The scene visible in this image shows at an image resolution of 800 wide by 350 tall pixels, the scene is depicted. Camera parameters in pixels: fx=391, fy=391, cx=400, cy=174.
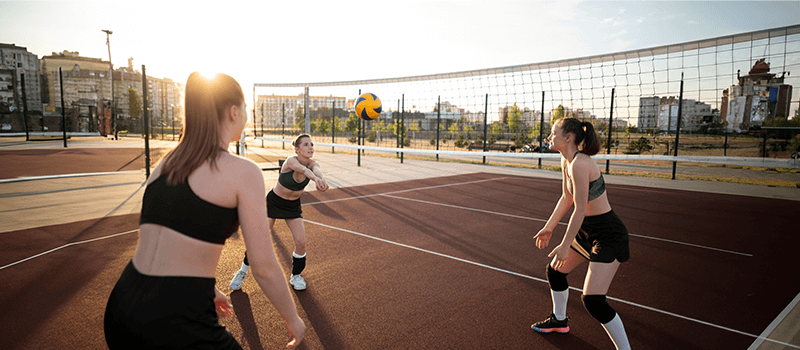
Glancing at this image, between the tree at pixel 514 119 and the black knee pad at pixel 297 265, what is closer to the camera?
the black knee pad at pixel 297 265

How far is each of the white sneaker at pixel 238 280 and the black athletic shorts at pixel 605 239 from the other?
3563mm

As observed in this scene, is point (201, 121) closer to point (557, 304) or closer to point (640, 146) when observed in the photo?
point (557, 304)

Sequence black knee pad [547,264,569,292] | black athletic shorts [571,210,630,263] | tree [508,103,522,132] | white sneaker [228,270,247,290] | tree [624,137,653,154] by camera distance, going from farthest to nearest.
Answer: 1. tree [508,103,522,132]
2. tree [624,137,653,154]
3. white sneaker [228,270,247,290]
4. black knee pad [547,264,569,292]
5. black athletic shorts [571,210,630,263]

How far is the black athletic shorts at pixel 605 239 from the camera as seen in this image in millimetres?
2977

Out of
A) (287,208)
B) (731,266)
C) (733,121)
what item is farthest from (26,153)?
(733,121)

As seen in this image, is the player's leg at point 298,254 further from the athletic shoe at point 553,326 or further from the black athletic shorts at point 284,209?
the athletic shoe at point 553,326

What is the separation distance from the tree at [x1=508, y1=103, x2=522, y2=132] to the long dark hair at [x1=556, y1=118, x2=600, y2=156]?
1763 cm

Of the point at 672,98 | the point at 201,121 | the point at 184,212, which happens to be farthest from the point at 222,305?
the point at 672,98

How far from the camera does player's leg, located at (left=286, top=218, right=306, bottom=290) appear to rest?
441 cm

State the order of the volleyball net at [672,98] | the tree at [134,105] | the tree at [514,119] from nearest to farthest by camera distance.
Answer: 1. the volleyball net at [672,98]
2. the tree at [514,119]
3. the tree at [134,105]

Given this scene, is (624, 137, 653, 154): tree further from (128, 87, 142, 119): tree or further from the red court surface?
(128, 87, 142, 119): tree

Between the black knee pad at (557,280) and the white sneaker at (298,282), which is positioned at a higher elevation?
the black knee pad at (557,280)

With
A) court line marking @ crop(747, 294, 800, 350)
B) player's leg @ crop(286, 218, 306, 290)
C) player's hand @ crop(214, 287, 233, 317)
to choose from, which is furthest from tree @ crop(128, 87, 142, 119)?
court line marking @ crop(747, 294, 800, 350)

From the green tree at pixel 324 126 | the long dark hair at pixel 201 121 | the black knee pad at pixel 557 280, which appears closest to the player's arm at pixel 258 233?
the long dark hair at pixel 201 121
